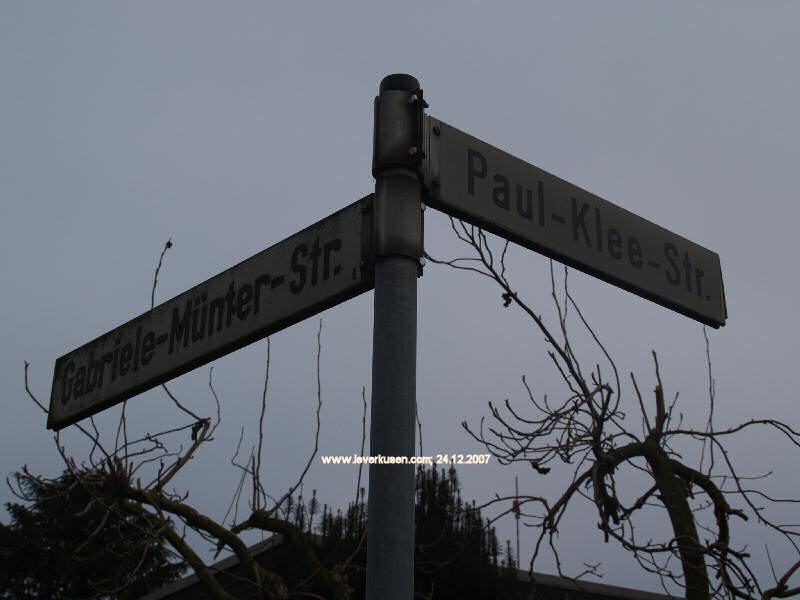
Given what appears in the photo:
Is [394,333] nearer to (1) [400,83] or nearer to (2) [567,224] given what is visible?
(1) [400,83]

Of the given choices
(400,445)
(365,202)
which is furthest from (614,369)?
(400,445)

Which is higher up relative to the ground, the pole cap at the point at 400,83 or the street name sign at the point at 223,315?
the pole cap at the point at 400,83

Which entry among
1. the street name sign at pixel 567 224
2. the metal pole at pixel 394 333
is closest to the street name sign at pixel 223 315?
the metal pole at pixel 394 333

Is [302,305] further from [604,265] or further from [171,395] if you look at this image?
[171,395]

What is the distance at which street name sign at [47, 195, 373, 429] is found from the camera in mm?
2705

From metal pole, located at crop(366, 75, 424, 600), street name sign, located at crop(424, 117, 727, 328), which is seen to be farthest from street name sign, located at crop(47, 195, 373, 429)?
street name sign, located at crop(424, 117, 727, 328)

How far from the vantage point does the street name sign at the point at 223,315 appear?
2705 millimetres

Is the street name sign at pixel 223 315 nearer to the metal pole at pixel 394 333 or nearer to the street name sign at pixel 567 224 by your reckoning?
the metal pole at pixel 394 333

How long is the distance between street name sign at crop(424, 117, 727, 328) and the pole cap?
109 mm

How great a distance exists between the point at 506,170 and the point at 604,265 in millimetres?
446

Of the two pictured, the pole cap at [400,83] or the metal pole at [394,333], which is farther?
the pole cap at [400,83]

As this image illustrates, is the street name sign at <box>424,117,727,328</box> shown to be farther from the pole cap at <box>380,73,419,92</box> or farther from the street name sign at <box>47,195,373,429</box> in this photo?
the street name sign at <box>47,195,373,429</box>

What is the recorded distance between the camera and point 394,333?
7.62 feet

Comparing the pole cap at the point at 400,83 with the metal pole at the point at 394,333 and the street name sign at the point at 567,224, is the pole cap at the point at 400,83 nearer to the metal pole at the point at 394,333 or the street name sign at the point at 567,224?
the metal pole at the point at 394,333
